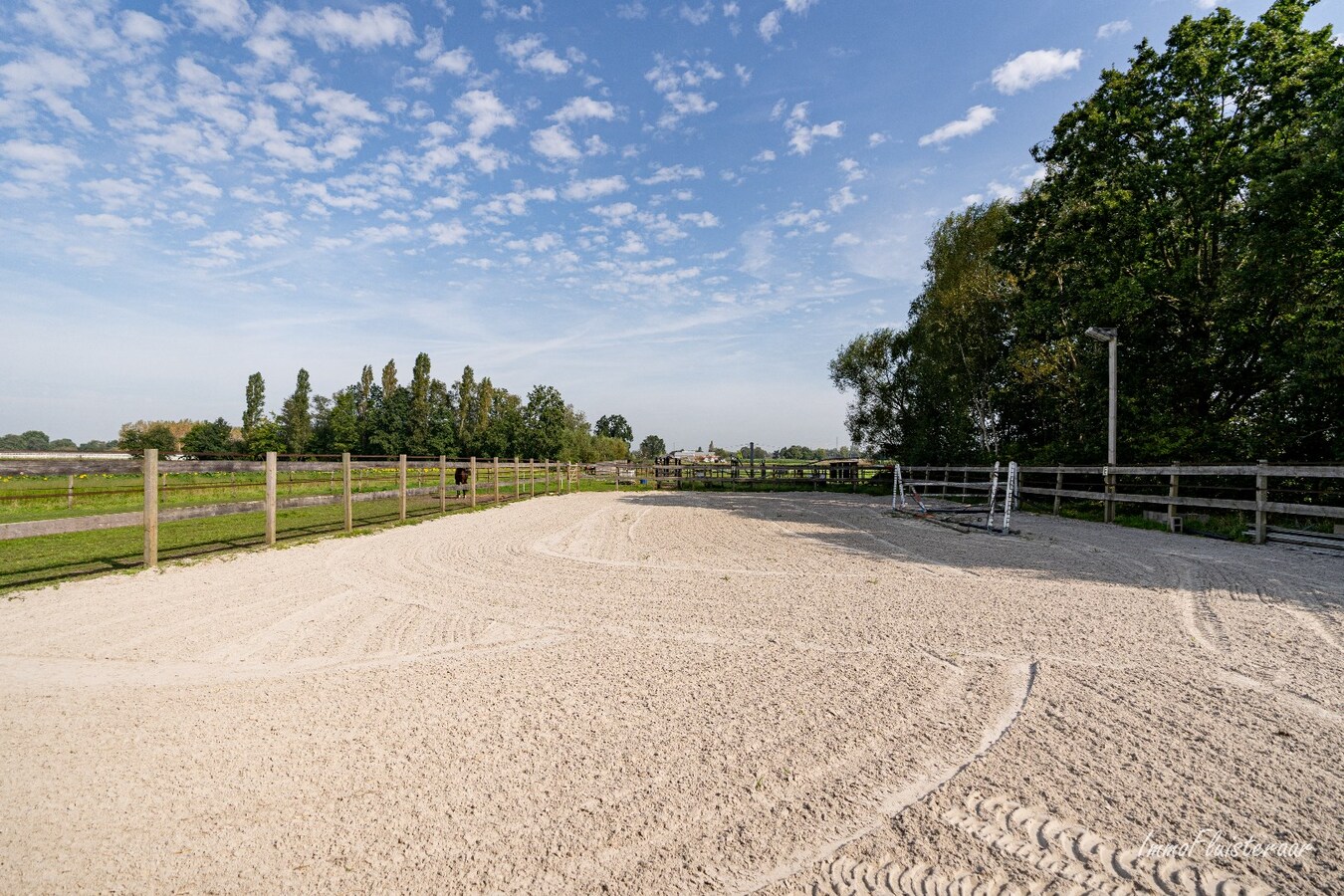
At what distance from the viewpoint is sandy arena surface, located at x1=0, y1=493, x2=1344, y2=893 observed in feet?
5.98

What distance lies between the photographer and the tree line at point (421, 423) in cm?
5856

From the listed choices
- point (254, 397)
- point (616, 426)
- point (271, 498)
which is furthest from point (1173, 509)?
point (616, 426)

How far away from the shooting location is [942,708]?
2.90 m

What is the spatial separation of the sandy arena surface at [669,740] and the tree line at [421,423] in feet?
176

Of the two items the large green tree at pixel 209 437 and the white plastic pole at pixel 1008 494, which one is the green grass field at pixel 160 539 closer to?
the white plastic pole at pixel 1008 494

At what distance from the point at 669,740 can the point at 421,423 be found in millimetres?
68216

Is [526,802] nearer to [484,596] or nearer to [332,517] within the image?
[484,596]

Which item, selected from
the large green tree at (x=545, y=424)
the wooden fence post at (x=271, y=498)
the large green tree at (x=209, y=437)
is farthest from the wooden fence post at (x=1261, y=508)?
the large green tree at (x=209, y=437)

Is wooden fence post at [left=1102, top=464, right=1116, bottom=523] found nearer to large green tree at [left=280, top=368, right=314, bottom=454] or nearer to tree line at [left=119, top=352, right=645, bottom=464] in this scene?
tree line at [left=119, top=352, right=645, bottom=464]

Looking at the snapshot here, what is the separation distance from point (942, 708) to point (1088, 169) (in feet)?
61.3

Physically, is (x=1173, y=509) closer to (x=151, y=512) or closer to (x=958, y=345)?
(x=958, y=345)

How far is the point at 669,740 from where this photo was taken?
8.51 ft

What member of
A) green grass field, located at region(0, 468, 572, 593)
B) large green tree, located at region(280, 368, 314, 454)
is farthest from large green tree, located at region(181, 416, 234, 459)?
green grass field, located at region(0, 468, 572, 593)

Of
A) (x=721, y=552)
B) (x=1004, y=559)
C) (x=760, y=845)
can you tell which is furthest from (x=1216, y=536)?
(x=760, y=845)
